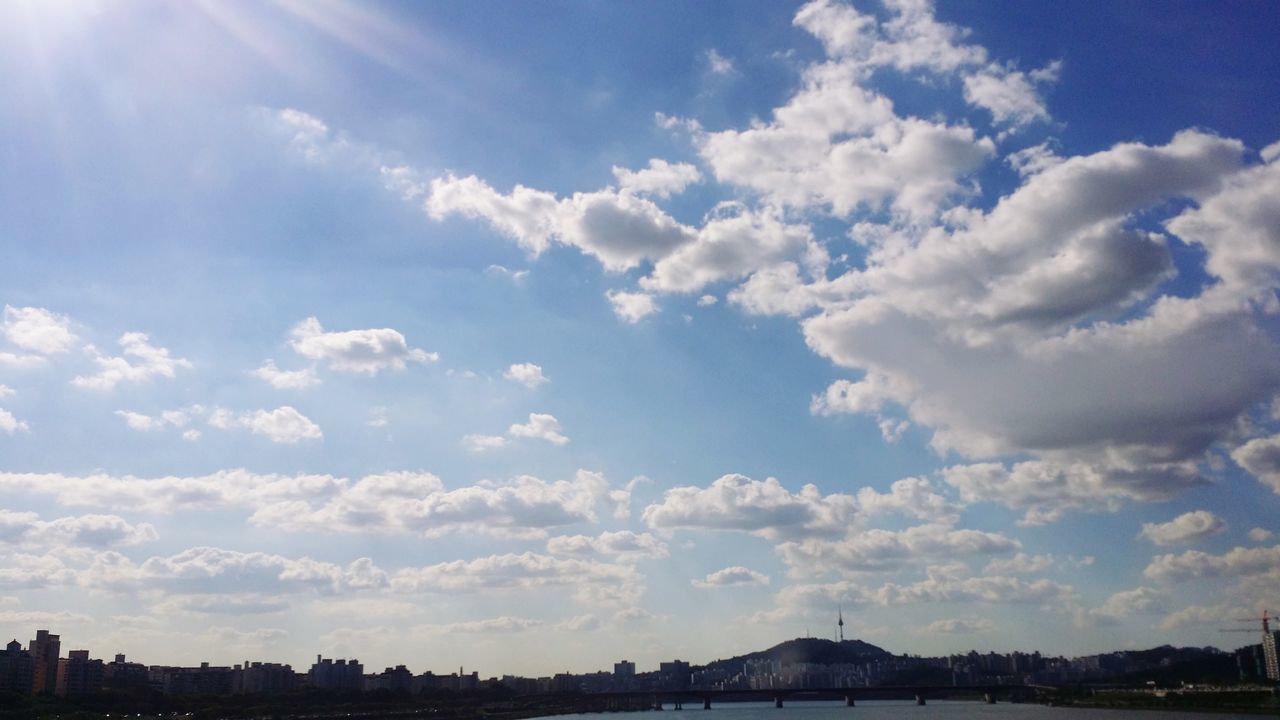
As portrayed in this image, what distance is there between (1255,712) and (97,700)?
176 m

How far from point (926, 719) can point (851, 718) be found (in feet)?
67.2

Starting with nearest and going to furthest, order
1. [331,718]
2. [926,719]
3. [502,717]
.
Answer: [331,718]
[926,719]
[502,717]

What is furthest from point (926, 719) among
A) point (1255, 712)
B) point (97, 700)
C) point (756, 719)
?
point (97, 700)

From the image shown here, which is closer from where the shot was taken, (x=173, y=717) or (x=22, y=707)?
(x=22, y=707)

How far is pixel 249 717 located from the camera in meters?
157

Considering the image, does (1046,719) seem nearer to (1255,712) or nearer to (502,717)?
(1255,712)

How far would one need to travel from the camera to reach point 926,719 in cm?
17762

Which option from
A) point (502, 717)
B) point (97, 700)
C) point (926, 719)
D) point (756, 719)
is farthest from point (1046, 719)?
point (97, 700)

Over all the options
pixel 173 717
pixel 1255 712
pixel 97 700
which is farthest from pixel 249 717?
pixel 1255 712

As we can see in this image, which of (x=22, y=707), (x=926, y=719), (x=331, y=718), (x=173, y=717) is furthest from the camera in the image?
(x=926, y=719)

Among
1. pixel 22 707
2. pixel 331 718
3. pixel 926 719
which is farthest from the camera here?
pixel 926 719

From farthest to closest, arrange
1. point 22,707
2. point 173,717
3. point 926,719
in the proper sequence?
point 926,719 < point 173,717 < point 22,707

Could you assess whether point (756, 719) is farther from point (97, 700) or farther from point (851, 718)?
point (97, 700)

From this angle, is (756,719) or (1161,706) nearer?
(1161,706)
